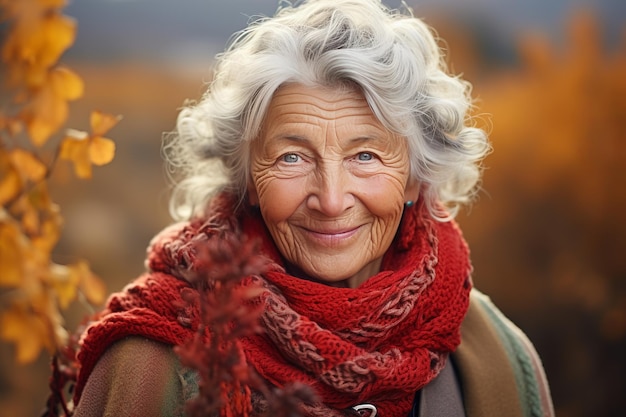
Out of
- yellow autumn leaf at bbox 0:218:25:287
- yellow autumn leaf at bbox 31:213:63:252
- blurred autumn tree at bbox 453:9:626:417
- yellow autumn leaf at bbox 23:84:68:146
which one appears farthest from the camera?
blurred autumn tree at bbox 453:9:626:417

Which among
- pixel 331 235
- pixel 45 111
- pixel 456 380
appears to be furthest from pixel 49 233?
pixel 456 380

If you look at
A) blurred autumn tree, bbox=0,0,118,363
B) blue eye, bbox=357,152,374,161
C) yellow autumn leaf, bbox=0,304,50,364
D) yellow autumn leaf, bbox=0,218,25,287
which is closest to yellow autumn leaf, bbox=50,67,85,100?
blurred autumn tree, bbox=0,0,118,363

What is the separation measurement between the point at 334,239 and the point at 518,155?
3.37m

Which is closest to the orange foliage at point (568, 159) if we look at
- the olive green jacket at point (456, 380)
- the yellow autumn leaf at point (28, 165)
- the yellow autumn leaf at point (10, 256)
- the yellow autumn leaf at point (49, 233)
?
the olive green jacket at point (456, 380)

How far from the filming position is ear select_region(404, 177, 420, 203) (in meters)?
2.37

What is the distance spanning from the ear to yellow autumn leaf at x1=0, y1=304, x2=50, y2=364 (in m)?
1.32

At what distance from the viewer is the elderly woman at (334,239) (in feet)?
6.72

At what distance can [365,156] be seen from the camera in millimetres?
2162

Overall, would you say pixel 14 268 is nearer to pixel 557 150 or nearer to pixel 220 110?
pixel 220 110

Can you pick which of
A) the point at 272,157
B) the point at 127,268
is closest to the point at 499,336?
the point at 272,157

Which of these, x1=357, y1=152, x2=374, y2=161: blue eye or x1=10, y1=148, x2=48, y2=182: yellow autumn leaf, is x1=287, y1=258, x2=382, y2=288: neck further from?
x1=10, y1=148, x2=48, y2=182: yellow autumn leaf

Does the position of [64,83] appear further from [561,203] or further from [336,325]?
[561,203]

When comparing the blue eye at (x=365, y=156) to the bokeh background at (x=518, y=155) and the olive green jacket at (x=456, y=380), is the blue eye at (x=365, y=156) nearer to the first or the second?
the olive green jacket at (x=456, y=380)

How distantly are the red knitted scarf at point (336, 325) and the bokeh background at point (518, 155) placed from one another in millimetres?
2608
